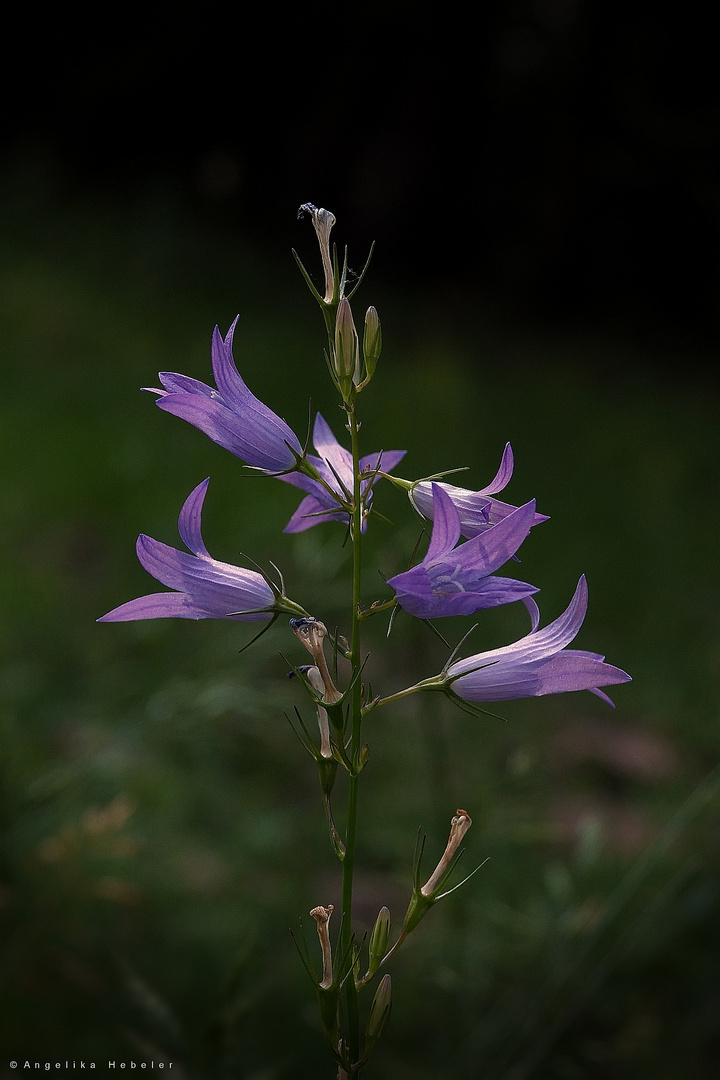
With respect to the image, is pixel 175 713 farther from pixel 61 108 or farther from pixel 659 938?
pixel 61 108

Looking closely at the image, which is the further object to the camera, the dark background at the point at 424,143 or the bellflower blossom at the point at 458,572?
the dark background at the point at 424,143

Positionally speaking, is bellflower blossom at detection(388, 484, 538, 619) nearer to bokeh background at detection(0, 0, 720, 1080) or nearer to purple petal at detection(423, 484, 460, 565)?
purple petal at detection(423, 484, 460, 565)

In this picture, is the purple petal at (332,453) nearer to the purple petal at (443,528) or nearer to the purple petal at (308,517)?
the purple petal at (308,517)

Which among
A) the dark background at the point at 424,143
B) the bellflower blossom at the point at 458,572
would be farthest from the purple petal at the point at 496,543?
the dark background at the point at 424,143

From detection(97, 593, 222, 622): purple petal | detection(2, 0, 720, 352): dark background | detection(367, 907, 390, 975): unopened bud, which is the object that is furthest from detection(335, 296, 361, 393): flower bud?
detection(2, 0, 720, 352): dark background

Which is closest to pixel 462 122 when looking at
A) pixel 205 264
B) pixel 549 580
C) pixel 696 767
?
pixel 205 264

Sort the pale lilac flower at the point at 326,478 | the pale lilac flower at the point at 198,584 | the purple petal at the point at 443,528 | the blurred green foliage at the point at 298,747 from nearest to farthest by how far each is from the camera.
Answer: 1. the purple petal at the point at 443,528
2. the pale lilac flower at the point at 198,584
3. the pale lilac flower at the point at 326,478
4. the blurred green foliage at the point at 298,747
